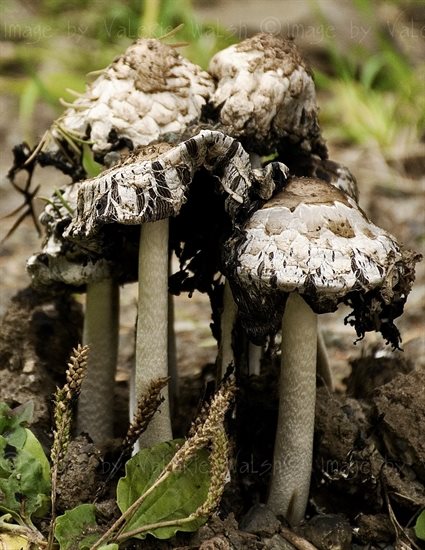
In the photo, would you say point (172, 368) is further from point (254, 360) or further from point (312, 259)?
point (312, 259)

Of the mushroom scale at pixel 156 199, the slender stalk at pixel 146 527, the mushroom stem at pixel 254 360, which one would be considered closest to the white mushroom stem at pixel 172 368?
the mushroom stem at pixel 254 360

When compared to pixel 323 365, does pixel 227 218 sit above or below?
above

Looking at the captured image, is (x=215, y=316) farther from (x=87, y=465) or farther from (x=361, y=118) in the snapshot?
(x=361, y=118)

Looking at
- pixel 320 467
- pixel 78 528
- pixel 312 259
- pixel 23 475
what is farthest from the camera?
pixel 320 467

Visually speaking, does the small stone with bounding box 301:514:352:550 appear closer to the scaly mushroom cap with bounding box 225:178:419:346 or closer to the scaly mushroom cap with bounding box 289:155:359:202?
the scaly mushroom cap with bounding box 225:178:419:346

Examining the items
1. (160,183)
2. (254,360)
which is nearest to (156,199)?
(160,183)

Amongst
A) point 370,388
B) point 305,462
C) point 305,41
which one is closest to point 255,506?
point 305,462
